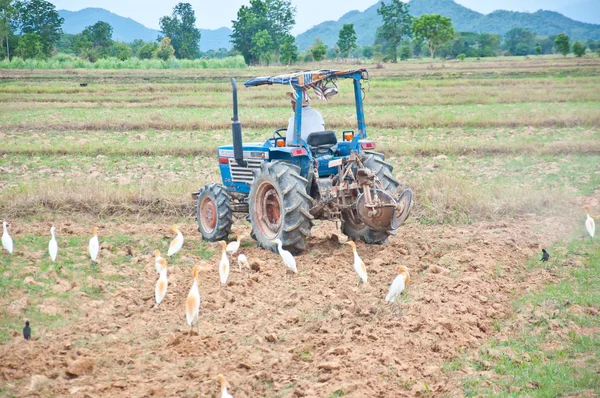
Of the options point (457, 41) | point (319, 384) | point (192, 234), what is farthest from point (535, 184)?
point (457, 41)

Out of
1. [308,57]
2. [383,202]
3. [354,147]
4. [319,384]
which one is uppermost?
[308,57]

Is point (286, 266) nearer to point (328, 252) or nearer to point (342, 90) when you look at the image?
point (328, 252)

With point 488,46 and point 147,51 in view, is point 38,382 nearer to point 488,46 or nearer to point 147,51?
point 147,51

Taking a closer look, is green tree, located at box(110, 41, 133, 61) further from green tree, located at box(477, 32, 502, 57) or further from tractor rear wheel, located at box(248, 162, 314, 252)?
tractor rear wheel, located at box(248, 162, 314, 252)

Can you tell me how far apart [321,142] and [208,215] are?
2.49 meters

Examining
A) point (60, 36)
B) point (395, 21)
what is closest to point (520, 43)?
point (395, 21)

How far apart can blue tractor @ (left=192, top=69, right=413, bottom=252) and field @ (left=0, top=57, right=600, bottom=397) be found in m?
0.46

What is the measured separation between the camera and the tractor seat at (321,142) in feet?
30.0

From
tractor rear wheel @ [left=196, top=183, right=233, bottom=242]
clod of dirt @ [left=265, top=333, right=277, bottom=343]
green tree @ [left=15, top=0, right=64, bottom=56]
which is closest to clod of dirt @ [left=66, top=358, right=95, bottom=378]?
clod of dirt @ [left=265, top=333, right=277, bottom=343]

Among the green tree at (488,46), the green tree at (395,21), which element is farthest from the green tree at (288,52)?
the green tree at (488,46)

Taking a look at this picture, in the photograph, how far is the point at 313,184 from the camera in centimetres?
933

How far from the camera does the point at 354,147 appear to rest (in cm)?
905

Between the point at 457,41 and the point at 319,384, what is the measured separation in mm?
92018

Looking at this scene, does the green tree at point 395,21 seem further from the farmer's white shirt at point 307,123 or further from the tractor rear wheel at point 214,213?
the farmer's white shirt at point 307,123
